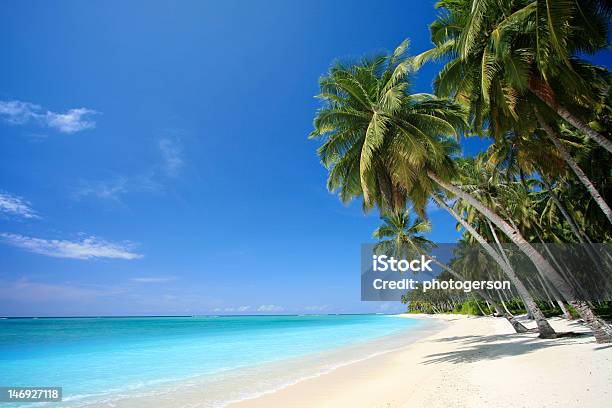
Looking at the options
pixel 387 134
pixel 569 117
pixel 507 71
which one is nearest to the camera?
pixel 507 71

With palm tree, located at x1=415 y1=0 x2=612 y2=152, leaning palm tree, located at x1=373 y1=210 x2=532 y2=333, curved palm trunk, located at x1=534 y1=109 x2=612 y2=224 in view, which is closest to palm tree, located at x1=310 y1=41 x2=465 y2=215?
palm tree, located at x1=415 y1=0 x2=612 y2=152

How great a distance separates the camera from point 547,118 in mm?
10617

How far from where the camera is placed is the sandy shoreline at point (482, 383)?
5.64 meters

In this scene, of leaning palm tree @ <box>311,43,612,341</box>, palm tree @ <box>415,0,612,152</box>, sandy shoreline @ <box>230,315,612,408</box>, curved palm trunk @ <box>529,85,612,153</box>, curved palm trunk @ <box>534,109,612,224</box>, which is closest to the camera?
sandy shoreline @ <box>230,315,612,408</box>

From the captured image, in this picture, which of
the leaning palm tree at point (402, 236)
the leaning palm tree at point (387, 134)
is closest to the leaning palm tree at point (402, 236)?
the leaning palm tree at point (402, 236)

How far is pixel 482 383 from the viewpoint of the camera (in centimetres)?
694

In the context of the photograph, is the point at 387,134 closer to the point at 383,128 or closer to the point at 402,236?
the point at 383,128

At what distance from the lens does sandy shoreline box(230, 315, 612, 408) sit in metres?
5.64

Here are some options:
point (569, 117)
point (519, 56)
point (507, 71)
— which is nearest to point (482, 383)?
point (569, 117)

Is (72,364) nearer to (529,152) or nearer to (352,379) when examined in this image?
(352,379)

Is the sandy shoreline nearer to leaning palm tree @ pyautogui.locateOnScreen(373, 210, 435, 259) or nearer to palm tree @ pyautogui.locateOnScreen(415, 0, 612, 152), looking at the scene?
palm tree @ pyautogui.locateOnScreen(415, 0, 612, 152)

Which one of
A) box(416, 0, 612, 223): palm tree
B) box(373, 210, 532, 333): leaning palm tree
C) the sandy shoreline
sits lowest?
the sandy shoreline

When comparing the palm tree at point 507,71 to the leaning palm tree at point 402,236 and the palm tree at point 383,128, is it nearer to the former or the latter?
the palm tree at point 383,128

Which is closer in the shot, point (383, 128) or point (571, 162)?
point (571, 162)
